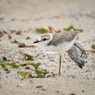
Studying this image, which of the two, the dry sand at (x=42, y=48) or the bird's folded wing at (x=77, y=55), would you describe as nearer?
the dry sand at (x=42, y=48)

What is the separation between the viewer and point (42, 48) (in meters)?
5.63

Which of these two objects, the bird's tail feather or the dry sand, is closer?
the dry sand

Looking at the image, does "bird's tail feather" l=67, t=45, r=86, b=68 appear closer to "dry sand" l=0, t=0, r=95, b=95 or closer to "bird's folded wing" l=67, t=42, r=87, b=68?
"bird's folded wing" l=67, t=42, r=87, b=68

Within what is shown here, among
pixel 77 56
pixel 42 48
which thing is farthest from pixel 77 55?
pixel 42 48

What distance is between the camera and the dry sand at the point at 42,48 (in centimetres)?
349

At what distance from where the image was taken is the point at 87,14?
10055mm

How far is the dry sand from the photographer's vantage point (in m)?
3.49

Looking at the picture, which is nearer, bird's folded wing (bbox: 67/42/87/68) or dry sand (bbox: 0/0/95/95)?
dry sand (bbox: 0/0/95/95)

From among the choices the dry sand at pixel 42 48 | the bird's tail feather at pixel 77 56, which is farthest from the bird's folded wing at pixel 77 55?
the dry sand at pixel 42 48

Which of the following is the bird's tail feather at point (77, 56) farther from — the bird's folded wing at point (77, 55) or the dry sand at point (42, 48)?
the dry sand at point (42, 48)

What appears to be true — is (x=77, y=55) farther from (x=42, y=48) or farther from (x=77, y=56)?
(x=42, y=48)

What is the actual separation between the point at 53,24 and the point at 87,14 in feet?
8.74

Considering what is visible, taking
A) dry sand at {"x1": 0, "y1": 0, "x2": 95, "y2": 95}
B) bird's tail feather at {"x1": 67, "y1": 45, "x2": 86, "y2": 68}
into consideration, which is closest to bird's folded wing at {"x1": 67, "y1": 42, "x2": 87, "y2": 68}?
bird's tail feather at {"x1": 67, "y1": 45, "x2": 86, "y2": 68}

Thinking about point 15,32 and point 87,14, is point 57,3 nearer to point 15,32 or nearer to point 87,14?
point 87,14
